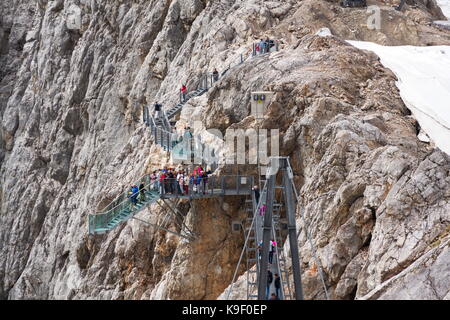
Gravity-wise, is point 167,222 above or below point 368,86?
below

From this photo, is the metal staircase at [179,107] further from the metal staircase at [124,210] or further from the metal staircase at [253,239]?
the metal staircase at [253,239]

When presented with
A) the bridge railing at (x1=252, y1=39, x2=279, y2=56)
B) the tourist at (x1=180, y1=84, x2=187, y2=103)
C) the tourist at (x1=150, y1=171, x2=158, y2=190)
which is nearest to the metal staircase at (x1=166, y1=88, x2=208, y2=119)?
the tourist at (x1=180, y1=84, x2=187, y2=103)

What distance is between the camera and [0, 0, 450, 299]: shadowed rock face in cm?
2191

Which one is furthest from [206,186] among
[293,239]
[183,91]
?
[183,91]

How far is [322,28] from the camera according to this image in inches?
1451

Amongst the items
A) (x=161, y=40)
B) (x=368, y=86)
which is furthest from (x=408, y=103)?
(x=161, y=40)

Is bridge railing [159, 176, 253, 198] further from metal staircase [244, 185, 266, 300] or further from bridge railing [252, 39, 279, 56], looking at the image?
bridge railing [252, 39, 279, 56]

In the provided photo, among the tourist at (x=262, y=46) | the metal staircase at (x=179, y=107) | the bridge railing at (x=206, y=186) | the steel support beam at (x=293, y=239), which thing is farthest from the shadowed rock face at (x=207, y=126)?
the steel support beam at (x=293, y=239)

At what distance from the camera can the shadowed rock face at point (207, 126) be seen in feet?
71.9

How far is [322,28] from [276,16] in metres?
2.51

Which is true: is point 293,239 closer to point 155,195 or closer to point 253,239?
point 253,239

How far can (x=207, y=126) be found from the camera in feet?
101

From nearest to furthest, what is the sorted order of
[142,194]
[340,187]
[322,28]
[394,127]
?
[340,187]
[394,127]
[142,194]
[322,28]

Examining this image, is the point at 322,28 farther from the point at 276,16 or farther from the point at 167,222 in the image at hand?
the point at 167,222
